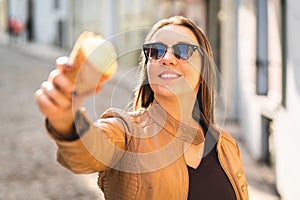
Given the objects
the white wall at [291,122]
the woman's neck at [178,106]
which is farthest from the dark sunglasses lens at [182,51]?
the white wall at [291,122]

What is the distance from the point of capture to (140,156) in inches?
64.0

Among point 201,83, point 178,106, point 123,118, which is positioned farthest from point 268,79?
point 123,118

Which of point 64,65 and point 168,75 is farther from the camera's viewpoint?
point 168,75

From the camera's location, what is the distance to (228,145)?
6.27 feet

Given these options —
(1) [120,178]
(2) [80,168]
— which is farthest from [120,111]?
(2) [80,168]

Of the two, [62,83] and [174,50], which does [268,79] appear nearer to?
[174,50]

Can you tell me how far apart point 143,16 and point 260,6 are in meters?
10.6

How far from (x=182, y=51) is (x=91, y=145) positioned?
514 millimetres

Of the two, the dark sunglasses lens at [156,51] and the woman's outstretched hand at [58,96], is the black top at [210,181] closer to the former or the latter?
the dark sunglasses lens at [156,51]

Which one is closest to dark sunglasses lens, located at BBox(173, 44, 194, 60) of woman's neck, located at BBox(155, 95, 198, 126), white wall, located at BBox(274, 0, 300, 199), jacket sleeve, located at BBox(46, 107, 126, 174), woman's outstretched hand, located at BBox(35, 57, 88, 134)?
woman's neck, located at BBox(155, 95, 198, 126)

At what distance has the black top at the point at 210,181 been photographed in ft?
5.76

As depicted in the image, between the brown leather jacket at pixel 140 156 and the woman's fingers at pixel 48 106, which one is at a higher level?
the woman's fingers at pixel 48 106

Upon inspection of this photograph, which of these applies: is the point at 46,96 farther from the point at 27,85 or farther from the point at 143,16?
the point at 143,16

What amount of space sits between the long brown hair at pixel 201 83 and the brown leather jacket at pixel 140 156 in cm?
10
